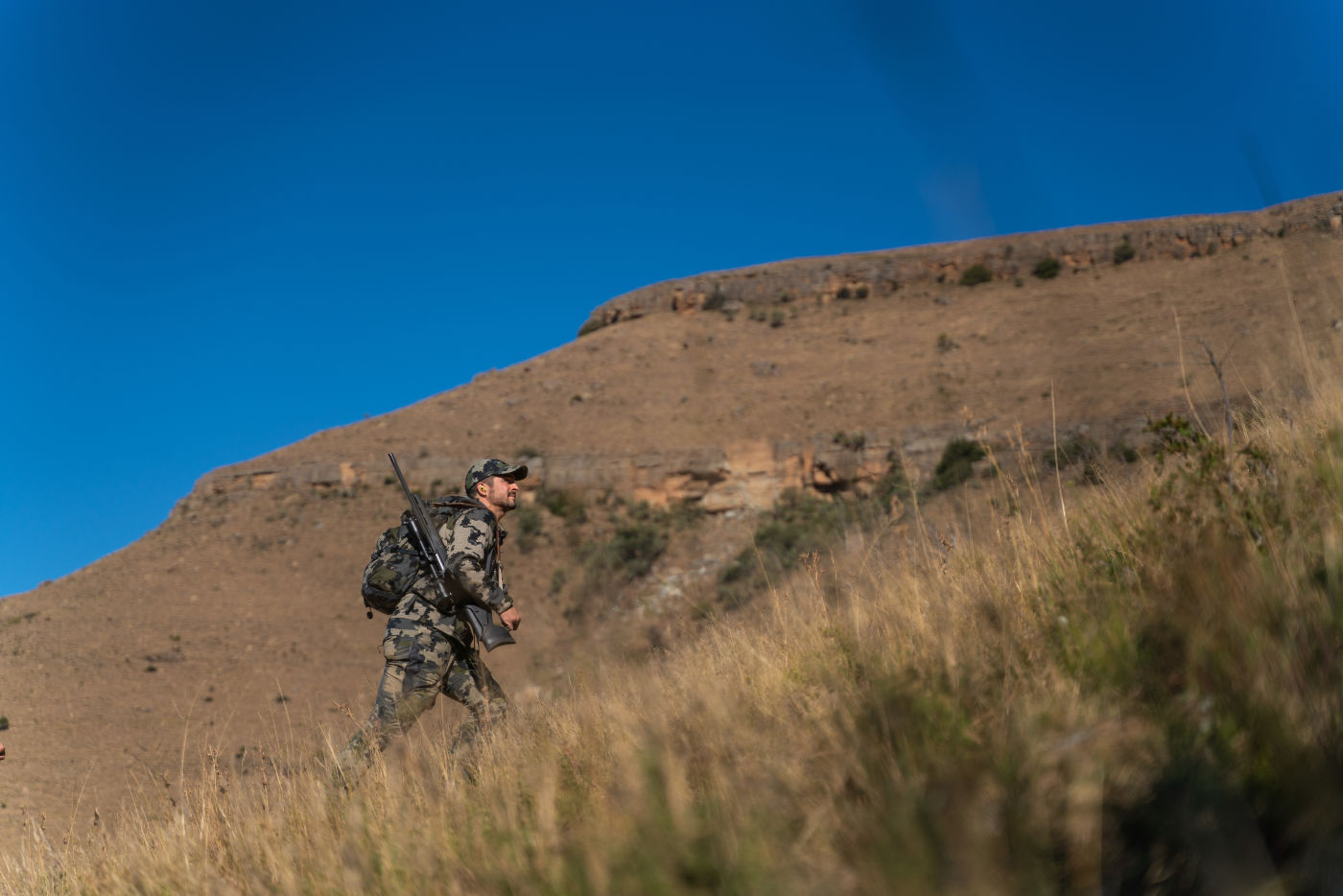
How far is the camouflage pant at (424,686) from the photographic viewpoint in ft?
13.6

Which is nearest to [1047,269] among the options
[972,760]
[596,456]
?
[596,456]

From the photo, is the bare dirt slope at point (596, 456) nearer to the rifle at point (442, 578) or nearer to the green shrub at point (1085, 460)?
the rifle at point (442, 578)

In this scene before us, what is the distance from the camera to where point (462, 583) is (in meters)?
4.34

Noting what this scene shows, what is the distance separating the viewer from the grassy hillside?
145 centimetres

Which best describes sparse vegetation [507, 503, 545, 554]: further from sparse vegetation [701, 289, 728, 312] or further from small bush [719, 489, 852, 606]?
sparse vegetation [701, 289, 728, 312]

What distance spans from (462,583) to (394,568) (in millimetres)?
489

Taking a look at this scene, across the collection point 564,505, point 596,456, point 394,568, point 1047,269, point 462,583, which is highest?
point 1047,269

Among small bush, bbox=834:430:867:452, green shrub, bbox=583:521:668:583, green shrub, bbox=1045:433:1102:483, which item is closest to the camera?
green shrub, bbox=1045:433:1102:483

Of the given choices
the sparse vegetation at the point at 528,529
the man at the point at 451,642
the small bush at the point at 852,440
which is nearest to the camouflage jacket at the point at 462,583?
the man at the point at 451,642

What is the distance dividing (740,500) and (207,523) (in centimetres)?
1807

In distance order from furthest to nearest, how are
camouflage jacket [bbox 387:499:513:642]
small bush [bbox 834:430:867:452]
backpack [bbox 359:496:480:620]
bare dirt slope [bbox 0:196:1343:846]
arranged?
small bush [bbox 834:430:867:452] < bare dirt slope [bbox 0:196:1343:846] < backpack [bbox 359:496:480:620] < camouflage jacket [bbox 387:499:513:642]

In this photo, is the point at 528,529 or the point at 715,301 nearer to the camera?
the point at 528,529

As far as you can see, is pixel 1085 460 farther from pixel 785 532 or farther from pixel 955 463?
pixel 955 463

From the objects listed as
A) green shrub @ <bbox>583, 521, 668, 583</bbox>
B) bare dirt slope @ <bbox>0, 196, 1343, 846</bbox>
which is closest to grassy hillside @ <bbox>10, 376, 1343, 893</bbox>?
bare dirt slope @ <bbox>0, 196, 1343, 846</bbox>
